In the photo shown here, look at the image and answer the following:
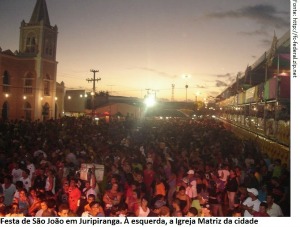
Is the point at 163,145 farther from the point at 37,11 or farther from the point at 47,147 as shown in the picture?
the point at 37,11

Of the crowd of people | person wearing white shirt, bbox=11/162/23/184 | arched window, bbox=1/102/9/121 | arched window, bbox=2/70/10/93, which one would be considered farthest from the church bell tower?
person wearing white shirt, bbox=11/162/23/184

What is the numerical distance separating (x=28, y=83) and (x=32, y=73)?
126 cm

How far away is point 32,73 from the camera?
1596 inches

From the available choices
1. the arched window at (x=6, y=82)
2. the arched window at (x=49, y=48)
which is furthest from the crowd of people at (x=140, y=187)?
the arched window at (x=49, y=48)

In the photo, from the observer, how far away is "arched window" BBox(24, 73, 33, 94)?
39906 mm

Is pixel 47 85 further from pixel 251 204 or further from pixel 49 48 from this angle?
pixel 251 204

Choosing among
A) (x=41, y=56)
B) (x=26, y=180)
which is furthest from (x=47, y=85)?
(x=26, y=180)

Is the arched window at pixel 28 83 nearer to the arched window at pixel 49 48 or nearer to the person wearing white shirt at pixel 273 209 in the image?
the arched window at pixel 49 48

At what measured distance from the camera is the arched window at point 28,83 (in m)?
39.9

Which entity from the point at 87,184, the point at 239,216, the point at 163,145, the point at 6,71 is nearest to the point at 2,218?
the point at 87,184

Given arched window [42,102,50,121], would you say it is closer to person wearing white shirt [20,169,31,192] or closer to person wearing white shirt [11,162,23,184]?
person wearing white shirt [11,162,23,184]

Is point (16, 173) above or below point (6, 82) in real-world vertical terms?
below

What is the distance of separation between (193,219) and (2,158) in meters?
6.95

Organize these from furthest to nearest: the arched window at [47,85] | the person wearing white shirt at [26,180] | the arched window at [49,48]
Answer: the arched window at [49,48], the arched window at [47,85], the person wearing white shirt at [26,180]
